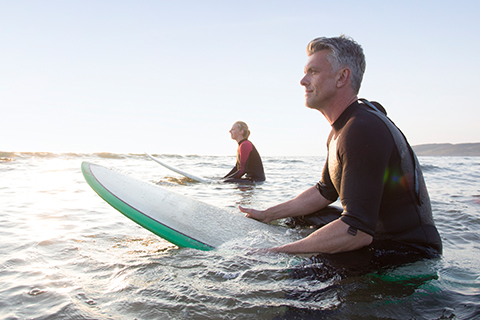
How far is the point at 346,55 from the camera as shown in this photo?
6.63 feet

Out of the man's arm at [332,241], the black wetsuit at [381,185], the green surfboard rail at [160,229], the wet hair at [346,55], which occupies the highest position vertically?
the wet hair at [346,55]

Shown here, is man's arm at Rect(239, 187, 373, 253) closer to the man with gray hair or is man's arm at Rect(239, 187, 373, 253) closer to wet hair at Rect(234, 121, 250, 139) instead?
the man with gray hair

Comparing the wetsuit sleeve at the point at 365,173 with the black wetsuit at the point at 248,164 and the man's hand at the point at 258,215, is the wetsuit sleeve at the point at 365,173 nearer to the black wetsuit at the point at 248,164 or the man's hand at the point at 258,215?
the man's hand at the point at 258,215

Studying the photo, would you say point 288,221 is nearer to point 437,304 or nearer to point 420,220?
point 420,220

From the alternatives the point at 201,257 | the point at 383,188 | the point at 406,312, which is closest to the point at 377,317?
the point at 406,312

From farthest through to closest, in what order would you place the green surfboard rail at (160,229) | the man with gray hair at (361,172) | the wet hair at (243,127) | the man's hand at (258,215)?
the wet hair at (243,127) → the man's hand at (258,215) → the green surfboard rail at (160,229) → the man with gray hair at (361,172)

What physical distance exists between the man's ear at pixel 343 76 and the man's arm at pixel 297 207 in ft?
3.40

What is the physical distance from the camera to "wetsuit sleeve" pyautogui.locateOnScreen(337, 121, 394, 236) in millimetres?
1661

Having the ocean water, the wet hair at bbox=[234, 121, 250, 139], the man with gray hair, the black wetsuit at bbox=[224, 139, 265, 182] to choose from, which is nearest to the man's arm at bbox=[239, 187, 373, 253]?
the man with gray hair

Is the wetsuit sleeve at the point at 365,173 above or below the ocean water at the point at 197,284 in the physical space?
above

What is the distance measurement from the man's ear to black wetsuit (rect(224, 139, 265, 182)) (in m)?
5.73

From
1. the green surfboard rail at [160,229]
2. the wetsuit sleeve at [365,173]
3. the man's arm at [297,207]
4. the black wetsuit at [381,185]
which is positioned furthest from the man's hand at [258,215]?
the wetsuit sleeve at [365,173]

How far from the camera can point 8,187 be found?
6098mm

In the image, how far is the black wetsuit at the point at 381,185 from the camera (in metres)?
1.67
